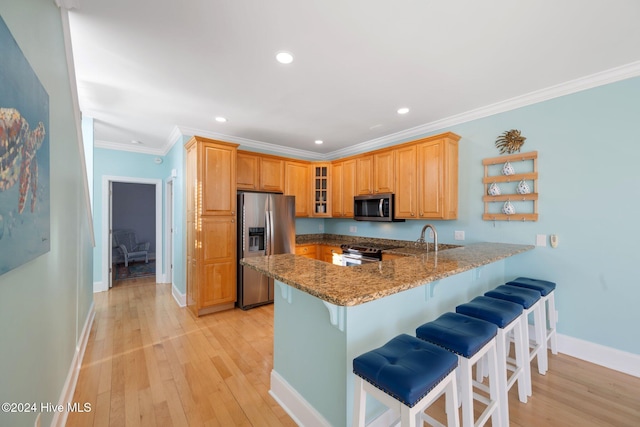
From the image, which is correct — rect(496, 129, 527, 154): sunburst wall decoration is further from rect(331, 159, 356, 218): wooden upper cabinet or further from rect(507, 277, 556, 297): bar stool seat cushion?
rect(331, 159, 356, 218): wooden upper cabinet

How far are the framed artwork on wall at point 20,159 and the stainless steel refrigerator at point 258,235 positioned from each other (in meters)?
2.48

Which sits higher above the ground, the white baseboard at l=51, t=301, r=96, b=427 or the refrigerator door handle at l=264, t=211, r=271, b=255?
the refrigerator door handle at l=264, t=211, r=271, b=255

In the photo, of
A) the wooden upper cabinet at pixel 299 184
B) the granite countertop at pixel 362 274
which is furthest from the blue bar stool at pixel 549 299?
the wooden upper cabinet at pixel 299 184

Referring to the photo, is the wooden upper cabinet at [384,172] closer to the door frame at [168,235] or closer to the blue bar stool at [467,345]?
the blue bar stool at [467,345]

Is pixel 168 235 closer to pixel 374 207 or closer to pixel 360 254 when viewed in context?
pixel 360 254

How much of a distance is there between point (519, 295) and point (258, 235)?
10.2 ft

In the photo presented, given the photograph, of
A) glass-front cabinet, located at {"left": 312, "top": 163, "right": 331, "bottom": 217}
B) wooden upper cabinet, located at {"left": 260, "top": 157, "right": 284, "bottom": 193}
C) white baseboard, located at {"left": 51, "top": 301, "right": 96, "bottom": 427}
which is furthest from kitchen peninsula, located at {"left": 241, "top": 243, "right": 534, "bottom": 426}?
glass-front cabinet, located at {"left": 312, "top": 163, "right": 331, "bottom": 217}

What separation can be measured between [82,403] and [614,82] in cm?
504

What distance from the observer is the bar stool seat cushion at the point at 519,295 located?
199cm

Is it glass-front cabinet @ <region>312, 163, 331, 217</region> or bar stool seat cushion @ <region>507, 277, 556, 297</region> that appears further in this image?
glass-front cabinet @ <region>312, 163, 331, 217</region>

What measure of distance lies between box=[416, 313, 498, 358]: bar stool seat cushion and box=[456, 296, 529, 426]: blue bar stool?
0.76ft

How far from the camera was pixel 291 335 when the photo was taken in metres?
1.85

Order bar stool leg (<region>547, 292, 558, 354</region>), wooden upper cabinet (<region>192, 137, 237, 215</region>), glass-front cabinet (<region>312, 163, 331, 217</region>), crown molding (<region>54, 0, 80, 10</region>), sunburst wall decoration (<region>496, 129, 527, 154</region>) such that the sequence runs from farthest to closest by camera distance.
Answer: glass-front cabinet (<region>312, 163, 331, 217</region>) → wooden upper cabinet (<region>192, 137, 237, 215</region>) → sunburst wall decoration (<region>496, 129, 527, 154</region>) → bar stool leg (<region>547, 292, 558, 354</region>) → crown molding (<region>54, 0, 80, 10</region>)

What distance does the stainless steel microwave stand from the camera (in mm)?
3730
